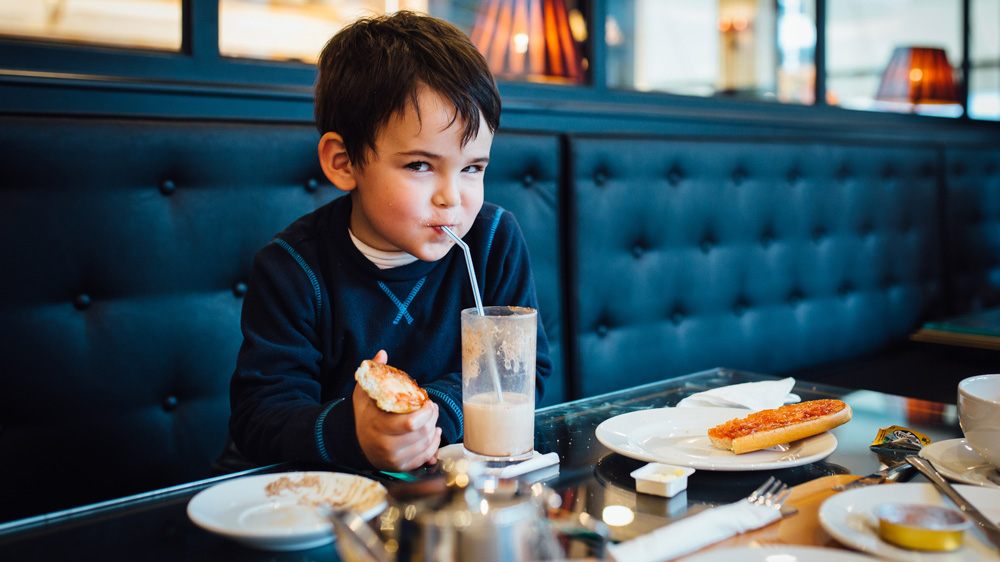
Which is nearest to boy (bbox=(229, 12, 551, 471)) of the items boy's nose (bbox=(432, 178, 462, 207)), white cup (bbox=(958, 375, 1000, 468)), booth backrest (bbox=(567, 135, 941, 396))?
boy's nose (bbox=(432, 178, 462, 207))

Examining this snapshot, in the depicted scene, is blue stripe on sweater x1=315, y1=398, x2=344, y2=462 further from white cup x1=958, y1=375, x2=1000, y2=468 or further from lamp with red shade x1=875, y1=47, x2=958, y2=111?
lamp with red shade x1=875, y1=47, x2=958, y2=111

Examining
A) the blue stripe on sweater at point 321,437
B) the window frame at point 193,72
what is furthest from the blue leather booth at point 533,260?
the blue stripe on sweater at point 321,437

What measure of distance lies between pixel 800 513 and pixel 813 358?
1.92 m

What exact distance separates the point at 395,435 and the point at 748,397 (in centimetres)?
48

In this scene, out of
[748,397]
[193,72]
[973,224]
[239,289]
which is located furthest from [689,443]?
[973,224]

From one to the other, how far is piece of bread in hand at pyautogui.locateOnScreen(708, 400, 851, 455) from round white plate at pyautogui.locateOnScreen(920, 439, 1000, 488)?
0.29 feet

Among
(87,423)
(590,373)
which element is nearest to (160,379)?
(87,423)

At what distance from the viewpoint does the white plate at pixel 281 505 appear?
563 millimetres

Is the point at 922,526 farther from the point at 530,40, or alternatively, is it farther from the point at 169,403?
the point at 530,40

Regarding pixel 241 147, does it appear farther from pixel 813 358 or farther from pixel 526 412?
pixel 813 358

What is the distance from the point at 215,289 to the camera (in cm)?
140

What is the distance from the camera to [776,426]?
797 millimetres

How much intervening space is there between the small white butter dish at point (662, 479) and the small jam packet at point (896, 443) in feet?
0.77

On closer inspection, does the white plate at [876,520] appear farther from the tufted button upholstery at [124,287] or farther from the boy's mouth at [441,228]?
the tufted button upholstery at [124,287]
